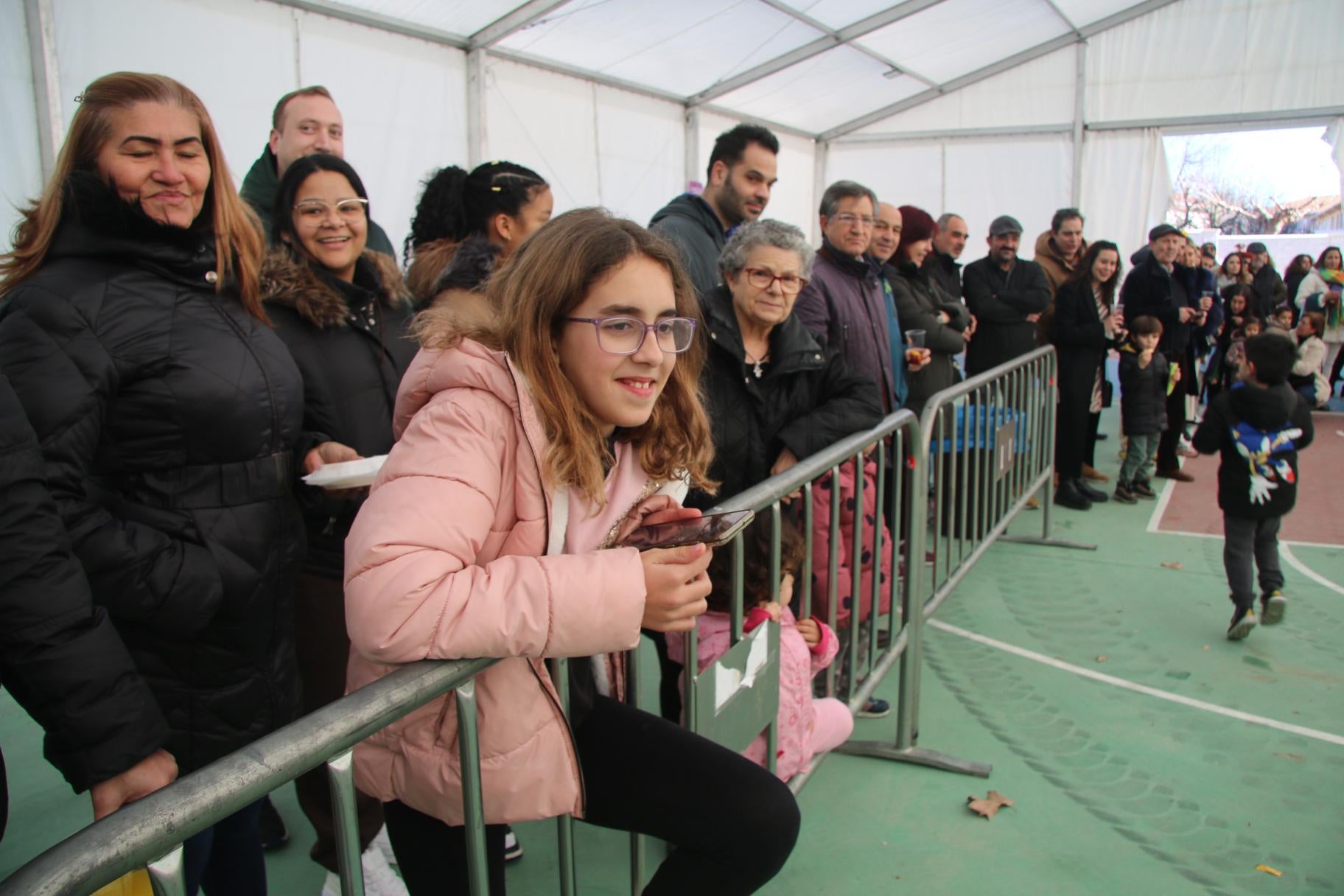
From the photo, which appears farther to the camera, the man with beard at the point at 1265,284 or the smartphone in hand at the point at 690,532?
→ the man with beard at the point at 1265,284

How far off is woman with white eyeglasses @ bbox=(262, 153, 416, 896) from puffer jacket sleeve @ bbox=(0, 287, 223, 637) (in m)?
0.48

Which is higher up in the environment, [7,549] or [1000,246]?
[1000,246]

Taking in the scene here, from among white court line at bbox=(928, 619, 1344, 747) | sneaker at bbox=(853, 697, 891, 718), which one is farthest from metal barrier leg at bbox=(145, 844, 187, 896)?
white court line at bbox=(928, 619, 1344, 747)

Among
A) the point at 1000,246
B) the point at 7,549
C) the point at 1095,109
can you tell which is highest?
the point at 1095,109

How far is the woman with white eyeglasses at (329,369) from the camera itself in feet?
7.51

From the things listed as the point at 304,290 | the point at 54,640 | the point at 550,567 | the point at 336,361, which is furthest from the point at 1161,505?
the point at 54,640

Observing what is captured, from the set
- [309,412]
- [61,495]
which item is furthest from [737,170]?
[61,495]

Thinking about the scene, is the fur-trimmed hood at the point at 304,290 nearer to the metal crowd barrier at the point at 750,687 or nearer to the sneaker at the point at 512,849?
the metal crowd barrier at the point at 750,687

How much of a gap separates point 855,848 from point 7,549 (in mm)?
2292

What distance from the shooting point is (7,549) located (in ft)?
4.47

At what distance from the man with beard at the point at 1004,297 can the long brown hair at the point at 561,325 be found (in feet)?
16.4

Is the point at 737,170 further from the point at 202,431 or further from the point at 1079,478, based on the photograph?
the point at 1079,478

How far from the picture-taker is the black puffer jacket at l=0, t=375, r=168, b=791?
137 cm

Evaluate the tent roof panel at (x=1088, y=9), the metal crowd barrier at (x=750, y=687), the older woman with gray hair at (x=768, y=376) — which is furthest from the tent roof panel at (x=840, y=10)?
the older woman with gray hair at (x=768, y=376)
